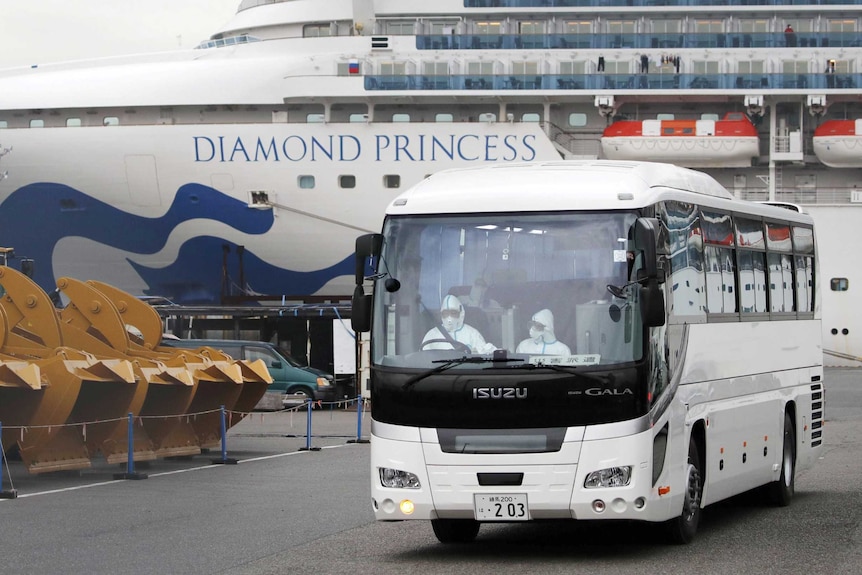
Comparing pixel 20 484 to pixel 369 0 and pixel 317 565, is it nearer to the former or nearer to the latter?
pixel 317 565

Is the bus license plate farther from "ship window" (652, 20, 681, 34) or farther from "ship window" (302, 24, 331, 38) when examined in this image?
"ship window" (302, 24, 331, 38)

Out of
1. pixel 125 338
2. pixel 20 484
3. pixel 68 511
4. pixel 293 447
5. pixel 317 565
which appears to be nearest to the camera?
pixel 317 565

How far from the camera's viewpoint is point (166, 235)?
38438mm

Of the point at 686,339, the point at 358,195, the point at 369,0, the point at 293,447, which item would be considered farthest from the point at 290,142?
the point at 686,339


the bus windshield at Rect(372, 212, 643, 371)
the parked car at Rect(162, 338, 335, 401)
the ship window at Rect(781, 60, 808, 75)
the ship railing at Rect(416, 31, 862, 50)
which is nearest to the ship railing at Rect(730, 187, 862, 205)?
the ship window at Rect(781, 60, 808, 75)

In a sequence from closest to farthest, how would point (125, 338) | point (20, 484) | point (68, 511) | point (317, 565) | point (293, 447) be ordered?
point (317, 565) → point (68, 511) → point (20, 484) → point (125, 338) → point (293, 447)

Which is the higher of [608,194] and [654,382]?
[608,194]

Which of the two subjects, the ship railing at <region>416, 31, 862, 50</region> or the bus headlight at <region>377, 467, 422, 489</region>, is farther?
the ship railing at <region>416, 31, 862, 50</region>

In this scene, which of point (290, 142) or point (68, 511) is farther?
point (290, 142)

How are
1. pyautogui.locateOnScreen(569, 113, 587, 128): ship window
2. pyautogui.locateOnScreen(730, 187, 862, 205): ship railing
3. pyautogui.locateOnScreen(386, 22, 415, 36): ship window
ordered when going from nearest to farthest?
pyautogui.locateOnScreen(569, 113, 587, 128): ship window < pyautogui.locateOnScreen(730, 187, 862, 205): ship railing < pyautogui.locateOnScreen(386, 22, 415, 36): ship window

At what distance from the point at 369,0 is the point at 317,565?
105 ft

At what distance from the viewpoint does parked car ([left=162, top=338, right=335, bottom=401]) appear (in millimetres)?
29531

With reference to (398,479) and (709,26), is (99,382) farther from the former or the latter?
(709,26)

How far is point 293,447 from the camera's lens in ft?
67.2
